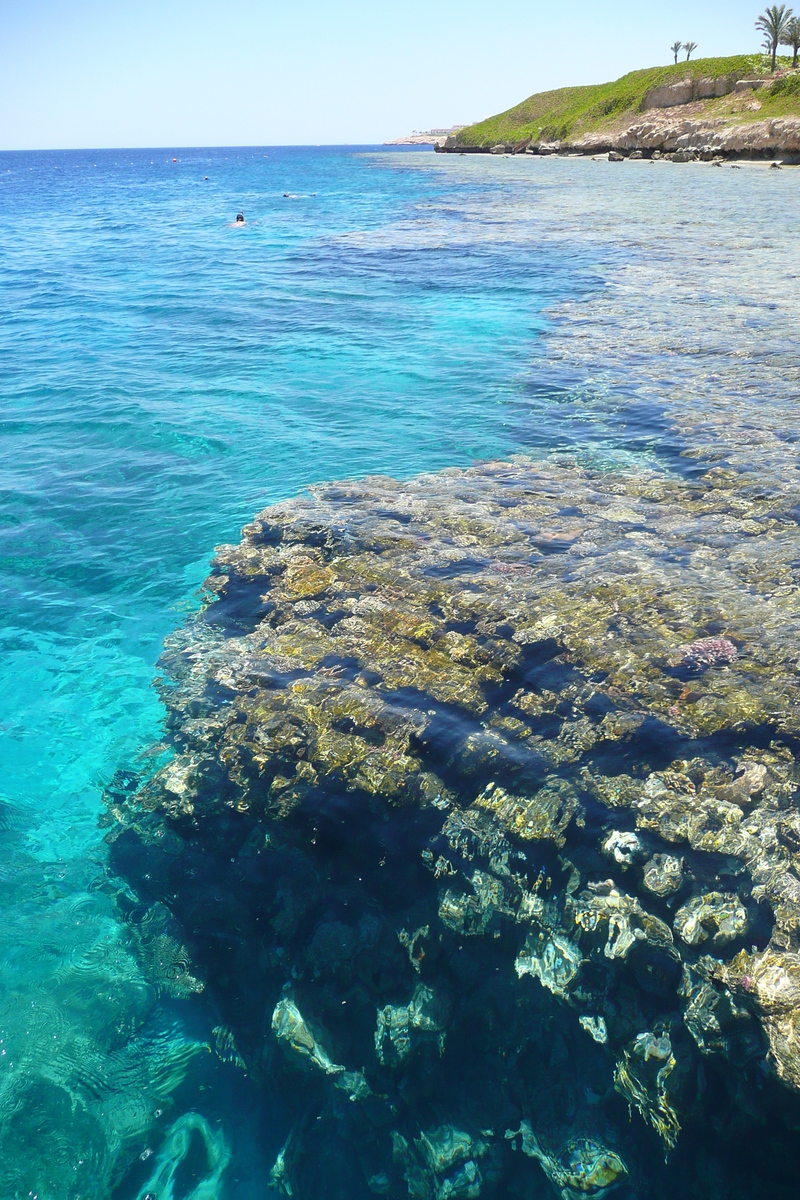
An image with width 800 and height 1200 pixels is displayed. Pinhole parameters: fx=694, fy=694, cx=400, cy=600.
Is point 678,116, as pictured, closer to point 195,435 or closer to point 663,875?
point 195,435

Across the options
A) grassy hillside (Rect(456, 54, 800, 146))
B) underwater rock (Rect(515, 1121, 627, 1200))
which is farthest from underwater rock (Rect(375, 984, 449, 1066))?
grassy hillside (Rect(456, 54, 800, 146))

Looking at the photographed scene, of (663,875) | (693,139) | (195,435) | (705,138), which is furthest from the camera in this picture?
(693,139)

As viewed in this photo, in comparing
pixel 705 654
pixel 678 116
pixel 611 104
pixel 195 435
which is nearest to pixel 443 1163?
pixel 705 654

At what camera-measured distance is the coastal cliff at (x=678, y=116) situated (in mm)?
66375

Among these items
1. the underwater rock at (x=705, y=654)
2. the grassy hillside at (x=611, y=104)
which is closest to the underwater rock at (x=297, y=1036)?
the underwater rock at (x=705, y=654)

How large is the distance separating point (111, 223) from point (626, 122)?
7937 centimetres

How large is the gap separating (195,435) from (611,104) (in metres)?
113

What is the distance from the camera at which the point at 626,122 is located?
93812 mm

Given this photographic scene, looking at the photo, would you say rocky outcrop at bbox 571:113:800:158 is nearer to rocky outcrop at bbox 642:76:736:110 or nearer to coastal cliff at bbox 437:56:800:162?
coastal cliff at bbox 437:56:800:162

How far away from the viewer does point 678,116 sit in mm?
83625

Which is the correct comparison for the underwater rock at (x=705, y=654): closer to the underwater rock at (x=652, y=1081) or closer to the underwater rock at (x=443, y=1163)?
the underwater rock at (x=652, y=1081)

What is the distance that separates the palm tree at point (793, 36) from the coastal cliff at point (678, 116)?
120 inches

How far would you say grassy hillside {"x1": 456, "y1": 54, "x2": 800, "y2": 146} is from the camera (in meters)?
71.8

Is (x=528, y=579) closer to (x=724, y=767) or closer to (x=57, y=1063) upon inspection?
(x=724, y=767)
